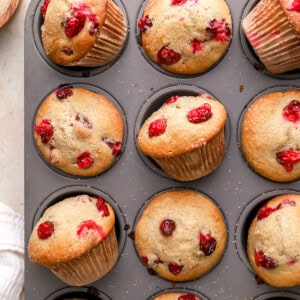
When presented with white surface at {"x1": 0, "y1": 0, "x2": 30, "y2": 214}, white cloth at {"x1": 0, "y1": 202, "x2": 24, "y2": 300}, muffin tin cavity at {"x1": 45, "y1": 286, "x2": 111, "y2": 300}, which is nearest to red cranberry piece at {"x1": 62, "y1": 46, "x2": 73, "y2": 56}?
white surface at {"x1": 0, "y1": 0, "x2": 30, "y2": 214}

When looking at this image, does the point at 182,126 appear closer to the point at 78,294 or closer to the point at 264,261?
the point at 264,261

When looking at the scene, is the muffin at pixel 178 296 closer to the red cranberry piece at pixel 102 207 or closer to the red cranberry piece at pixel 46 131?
the red cranberry piece at pixel 102 207

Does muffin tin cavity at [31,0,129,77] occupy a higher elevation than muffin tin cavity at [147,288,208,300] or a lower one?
higher

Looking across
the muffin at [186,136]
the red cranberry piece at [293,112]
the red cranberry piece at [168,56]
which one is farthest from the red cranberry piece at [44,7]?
the red cranberry piece at [293,112]

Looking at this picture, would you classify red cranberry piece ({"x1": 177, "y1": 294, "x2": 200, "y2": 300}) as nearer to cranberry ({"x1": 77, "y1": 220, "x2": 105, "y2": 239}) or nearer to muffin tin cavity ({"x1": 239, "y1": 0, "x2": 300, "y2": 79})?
cranberry ({"x1": 77, "y1": 220, "x2": 105, "y2": 239})

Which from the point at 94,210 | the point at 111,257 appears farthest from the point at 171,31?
the point at 111,257

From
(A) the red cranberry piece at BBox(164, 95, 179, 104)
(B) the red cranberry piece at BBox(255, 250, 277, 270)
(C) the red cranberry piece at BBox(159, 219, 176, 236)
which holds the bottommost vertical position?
(B) the red cranberry piece at BBox(255, 250, 277, 270)
